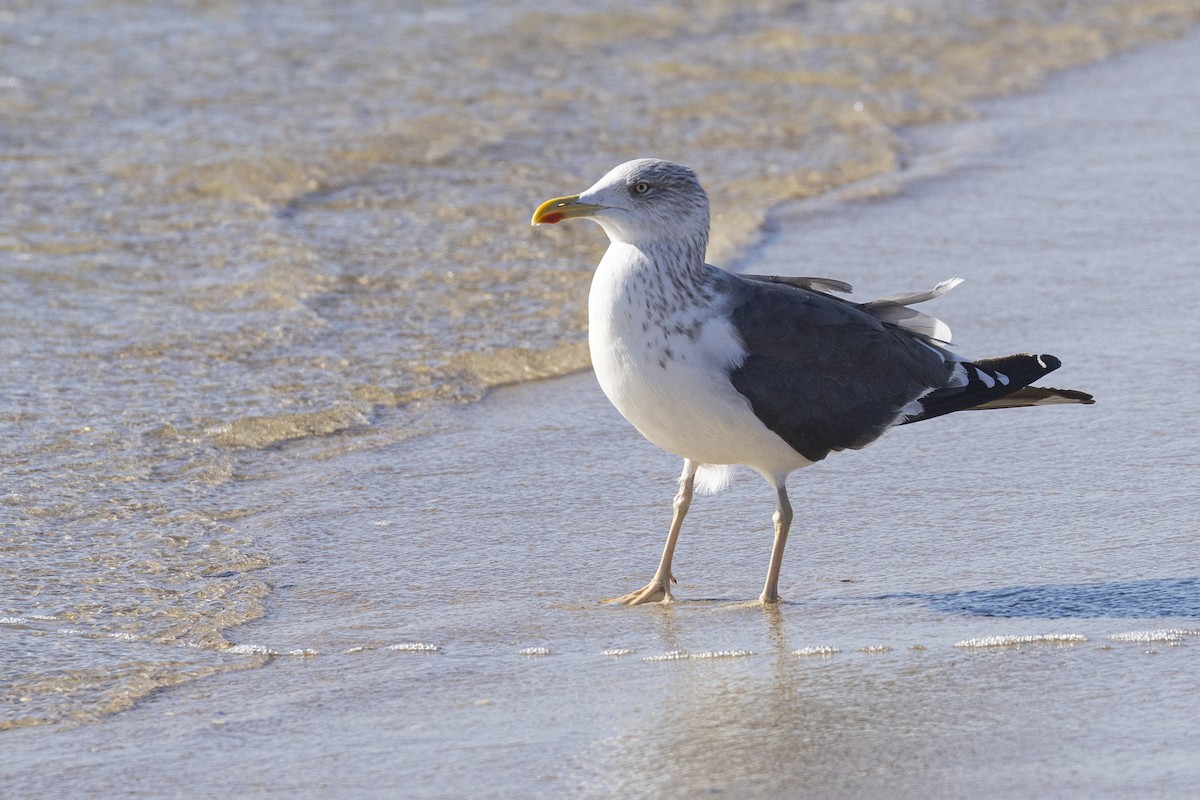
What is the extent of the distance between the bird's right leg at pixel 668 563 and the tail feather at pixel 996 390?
0.67 meters

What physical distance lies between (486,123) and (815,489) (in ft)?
20.5

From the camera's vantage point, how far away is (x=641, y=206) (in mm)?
4789

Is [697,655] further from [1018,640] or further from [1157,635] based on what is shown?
[1157,635]

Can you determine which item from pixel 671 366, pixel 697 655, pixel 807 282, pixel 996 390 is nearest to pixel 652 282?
pixel 671 366

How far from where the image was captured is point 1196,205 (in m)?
8.37

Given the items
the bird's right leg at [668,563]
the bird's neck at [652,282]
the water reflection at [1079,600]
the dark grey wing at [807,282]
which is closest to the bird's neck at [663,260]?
the bird's neck at [652,282]

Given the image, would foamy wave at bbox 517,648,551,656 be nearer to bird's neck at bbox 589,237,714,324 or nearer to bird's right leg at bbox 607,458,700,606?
bird's right leg at bbox 607,458,700,606

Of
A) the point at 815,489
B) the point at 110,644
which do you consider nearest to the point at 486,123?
the point at 815,489

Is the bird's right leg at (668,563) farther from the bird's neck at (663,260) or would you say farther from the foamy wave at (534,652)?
the bird's neck at (663,260)

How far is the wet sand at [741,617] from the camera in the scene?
11.5 feet

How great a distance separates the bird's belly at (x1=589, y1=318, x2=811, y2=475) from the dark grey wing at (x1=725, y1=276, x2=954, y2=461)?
6 centimetres

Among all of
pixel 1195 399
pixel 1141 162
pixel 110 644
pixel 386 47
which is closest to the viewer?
pixel 110 644

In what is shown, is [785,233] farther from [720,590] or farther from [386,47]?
[386,47]

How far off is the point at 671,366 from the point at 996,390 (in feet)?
3.63
